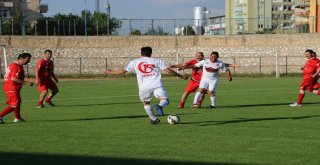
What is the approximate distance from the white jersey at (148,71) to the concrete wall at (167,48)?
156 feet

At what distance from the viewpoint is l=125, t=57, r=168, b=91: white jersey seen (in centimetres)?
1383

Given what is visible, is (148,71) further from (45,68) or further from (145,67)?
(45,68)

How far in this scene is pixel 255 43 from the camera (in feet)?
209

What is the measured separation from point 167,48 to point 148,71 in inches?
1997

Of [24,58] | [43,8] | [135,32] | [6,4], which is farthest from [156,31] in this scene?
[24,58]

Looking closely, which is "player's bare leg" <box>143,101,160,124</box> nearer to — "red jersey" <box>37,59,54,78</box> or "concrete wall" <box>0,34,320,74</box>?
"red jersey" <box>37,59,54,78</box>

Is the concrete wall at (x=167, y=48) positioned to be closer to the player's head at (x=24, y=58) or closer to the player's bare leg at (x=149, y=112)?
the player's head at (x=24, y=58)

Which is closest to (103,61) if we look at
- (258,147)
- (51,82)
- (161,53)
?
(161,53)

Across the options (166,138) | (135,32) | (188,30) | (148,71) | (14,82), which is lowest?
(166,138)

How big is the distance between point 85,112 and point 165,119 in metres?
3.74

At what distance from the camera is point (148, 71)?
13.9 metres

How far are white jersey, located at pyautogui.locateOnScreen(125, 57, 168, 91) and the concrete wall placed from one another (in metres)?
47.7

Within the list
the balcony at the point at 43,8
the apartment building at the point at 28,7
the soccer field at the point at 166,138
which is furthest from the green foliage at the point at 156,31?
the soccer field at the point at 166,138

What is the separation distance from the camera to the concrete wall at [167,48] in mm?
61641
